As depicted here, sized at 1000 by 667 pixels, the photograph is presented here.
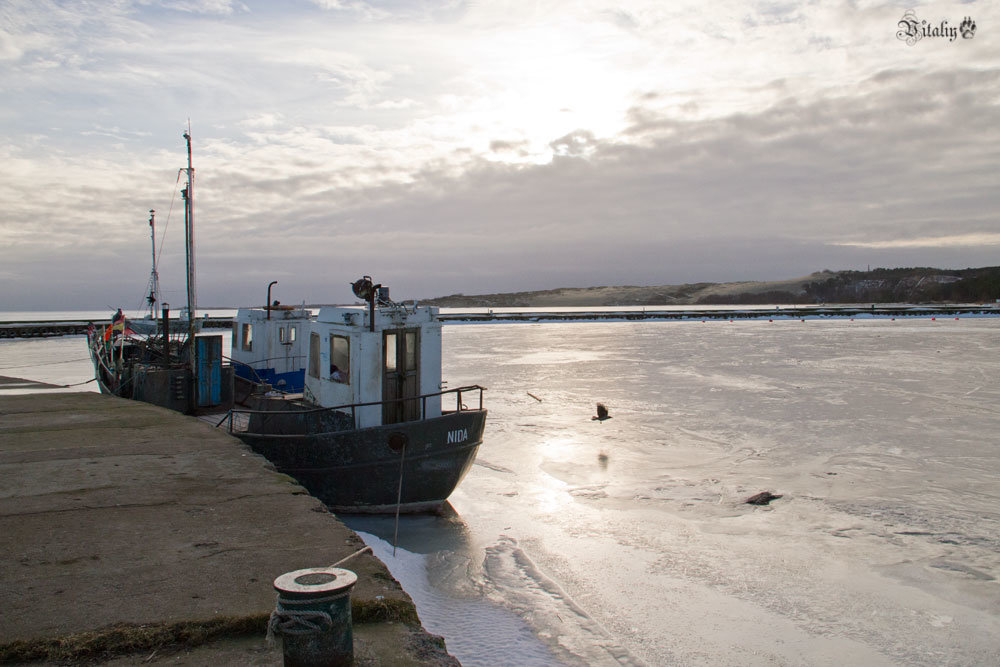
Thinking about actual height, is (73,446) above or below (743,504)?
above

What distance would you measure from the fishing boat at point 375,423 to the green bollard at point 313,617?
5.90 metres

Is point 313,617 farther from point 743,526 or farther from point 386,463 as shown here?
point 743,526

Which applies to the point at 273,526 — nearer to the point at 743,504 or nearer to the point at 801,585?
the point at 801,585

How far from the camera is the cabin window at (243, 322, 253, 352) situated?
1617cm

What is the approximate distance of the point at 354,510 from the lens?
9758 mm

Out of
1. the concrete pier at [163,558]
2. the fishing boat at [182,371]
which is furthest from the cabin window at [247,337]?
the concrete pier at [163,558]

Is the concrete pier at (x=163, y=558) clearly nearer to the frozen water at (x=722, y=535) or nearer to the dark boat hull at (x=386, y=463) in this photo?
the dark boat hull at (x=386, y=463)

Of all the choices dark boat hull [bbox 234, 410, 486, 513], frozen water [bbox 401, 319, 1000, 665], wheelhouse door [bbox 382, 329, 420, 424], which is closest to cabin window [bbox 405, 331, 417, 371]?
wheelhouse door [bbox 382, 329, 420, 424]

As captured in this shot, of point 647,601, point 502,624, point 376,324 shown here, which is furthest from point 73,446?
point 647,601

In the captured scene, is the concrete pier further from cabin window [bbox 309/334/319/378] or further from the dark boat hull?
cabin window [bbox 309/334/319/378]

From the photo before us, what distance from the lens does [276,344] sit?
51.4ft

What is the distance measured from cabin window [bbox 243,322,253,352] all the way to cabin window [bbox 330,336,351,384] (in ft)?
21.5

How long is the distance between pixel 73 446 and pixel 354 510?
401cm

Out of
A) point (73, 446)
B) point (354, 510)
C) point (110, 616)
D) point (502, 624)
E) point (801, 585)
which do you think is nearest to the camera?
point (110, 616)
